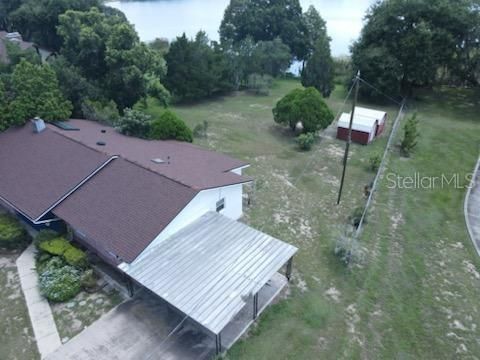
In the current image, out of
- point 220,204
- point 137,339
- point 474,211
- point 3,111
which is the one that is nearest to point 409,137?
point 474,211

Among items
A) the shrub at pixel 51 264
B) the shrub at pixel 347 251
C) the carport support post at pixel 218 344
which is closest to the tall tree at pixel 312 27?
the shrub at pixel 347 251

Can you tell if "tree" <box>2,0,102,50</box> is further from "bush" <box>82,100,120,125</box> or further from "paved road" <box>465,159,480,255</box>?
"paved road" <box>465,159,480,255</box>

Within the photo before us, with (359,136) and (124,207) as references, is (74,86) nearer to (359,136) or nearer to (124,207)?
(124,207)

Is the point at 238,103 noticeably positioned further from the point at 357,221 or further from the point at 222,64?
the point at 357,221

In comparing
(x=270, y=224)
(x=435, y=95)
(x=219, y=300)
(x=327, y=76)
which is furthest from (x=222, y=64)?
(x=219, y=300)

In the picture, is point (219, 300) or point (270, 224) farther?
point (270, 224)

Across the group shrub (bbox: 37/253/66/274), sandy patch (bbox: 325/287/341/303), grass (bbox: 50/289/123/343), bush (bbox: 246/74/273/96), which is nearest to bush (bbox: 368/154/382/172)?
sandy patch (bbox: 325/287/341/303)
